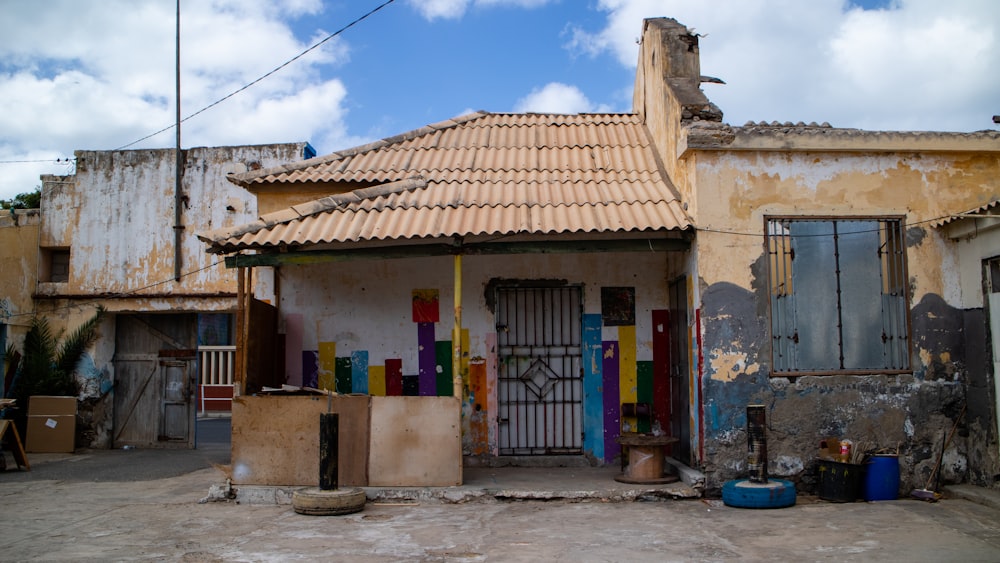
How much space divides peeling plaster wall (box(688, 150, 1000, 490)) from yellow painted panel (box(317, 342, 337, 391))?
483cm

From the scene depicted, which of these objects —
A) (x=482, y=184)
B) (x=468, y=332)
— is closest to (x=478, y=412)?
(x=468, y=332)

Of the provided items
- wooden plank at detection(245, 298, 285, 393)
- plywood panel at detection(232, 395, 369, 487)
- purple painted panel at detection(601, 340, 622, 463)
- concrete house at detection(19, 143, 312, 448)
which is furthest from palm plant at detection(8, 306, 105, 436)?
purple painted panel at detection(601, 340, 622, 463)

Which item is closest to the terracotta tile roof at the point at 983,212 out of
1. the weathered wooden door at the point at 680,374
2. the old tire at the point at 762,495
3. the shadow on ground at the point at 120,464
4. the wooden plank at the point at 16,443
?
the weathered wooden door at the point at 680,374

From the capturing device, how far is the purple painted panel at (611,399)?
1066 cm

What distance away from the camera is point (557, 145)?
11.9m

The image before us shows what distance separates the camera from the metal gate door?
10797 mm

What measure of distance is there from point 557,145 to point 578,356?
3.21 m

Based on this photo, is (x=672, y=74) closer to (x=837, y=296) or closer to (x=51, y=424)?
(x=837, y=296)

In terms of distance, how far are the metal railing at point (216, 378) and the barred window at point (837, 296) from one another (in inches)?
597

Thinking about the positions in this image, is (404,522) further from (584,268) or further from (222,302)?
(222,302)

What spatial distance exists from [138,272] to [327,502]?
27.6 ft

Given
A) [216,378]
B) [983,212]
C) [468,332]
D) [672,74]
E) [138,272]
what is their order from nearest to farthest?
1. [983,212]
2. [672,74]
3. [468,332]
4. [138,272]
5. [216,378]

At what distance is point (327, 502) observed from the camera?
8.08m

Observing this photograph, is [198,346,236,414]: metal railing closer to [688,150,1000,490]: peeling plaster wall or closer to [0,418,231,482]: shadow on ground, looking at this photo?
[0,418,231,482]: shadow on ground
